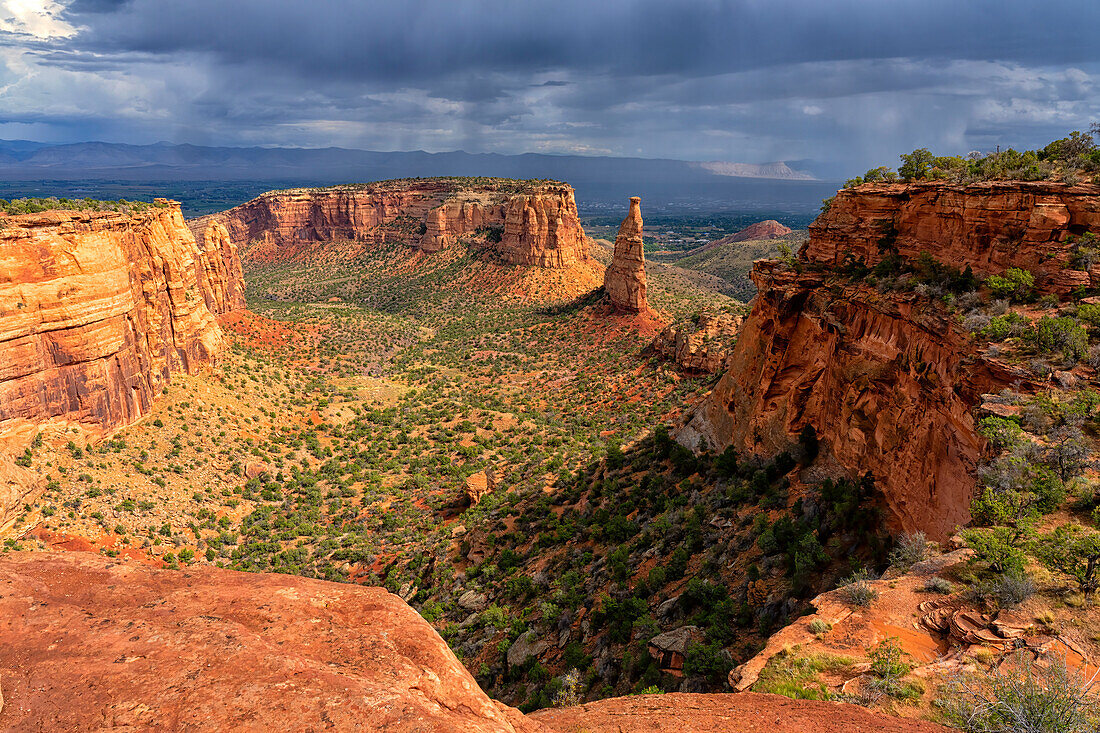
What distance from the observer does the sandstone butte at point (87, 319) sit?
28406mm

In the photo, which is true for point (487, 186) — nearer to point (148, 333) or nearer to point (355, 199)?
point (355, 199)

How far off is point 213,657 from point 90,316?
3340 cm

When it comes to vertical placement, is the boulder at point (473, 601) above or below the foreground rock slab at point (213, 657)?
below

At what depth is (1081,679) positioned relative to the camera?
25.2ft

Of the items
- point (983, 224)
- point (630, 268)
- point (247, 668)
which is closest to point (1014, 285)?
point (983, 224)

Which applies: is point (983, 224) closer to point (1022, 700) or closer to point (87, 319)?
point (1022, 700)

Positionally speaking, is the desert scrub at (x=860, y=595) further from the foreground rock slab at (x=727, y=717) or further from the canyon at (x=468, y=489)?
the foreground rock slab at (x=727, y=717)

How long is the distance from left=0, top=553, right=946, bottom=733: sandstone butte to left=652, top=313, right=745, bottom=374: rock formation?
41568mm

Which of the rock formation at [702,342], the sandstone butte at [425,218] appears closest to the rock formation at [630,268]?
the rock formation at [702,342]

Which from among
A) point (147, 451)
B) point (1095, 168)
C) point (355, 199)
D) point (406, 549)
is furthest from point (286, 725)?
point (355, 199)

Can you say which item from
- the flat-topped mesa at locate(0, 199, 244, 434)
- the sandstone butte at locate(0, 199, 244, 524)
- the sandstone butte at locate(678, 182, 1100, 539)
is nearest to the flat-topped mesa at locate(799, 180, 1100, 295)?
the sandstone butte at locate(678, 182, 1100, 539)

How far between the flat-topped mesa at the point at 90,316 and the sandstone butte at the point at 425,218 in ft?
215

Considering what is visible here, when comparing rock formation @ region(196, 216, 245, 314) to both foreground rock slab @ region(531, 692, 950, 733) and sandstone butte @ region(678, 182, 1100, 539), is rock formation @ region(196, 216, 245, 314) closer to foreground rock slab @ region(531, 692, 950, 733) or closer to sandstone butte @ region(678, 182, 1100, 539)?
sandstone butte @ region(678, 182, 1100, 539)

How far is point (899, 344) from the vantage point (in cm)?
1816
